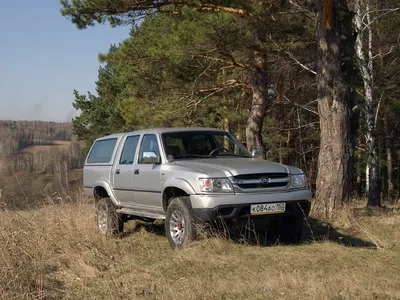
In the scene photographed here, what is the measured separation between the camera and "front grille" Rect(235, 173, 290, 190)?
691 centimetres

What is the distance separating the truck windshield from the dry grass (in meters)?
1.52

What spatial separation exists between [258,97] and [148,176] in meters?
7.90

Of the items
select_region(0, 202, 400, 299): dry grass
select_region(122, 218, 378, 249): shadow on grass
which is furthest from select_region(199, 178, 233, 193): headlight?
select_region(0, 202, 400, 299): dry grass

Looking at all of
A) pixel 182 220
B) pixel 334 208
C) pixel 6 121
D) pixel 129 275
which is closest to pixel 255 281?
pixel 129 275

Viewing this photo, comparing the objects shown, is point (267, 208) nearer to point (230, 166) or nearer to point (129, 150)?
point (230, 166)

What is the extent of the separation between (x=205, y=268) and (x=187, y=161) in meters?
2.14

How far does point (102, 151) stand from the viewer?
32.7ft

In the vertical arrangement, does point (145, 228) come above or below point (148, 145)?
below

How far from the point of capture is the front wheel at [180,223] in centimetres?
691

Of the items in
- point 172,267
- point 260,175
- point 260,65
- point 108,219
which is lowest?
point 172,267

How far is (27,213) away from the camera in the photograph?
9.05 meters

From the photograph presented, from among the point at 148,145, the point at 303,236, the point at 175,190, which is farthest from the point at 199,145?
the point at 303,236

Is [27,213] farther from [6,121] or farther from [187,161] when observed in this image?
[6,121]

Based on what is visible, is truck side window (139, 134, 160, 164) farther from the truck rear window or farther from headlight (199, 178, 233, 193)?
headlight (199, 178, 233, 193)
